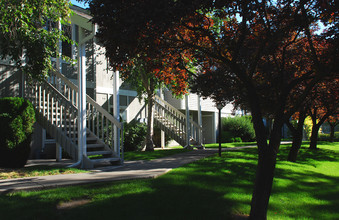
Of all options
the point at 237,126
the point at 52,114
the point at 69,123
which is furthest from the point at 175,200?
the point at 237,126

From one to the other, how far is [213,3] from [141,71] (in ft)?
29.2

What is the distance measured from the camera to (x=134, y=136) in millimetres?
15305

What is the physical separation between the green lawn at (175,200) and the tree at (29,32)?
406cm

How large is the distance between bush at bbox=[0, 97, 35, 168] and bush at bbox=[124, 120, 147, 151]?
7266 mm

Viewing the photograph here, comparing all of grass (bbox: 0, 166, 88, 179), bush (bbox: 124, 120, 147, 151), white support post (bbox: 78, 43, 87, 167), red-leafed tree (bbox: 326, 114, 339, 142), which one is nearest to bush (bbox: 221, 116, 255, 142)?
red-leafed tree (bbox: 326, 114, 339, 142)

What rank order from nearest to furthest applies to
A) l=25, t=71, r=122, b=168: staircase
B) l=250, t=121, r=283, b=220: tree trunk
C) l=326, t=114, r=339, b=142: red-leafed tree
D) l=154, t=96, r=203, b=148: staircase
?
l=250, t=121, r=283, b=220: tree trunk < l=25, t=71, r=122, b=168: staircase < l=154, t=96, r=203, b=148: staircase < l=326, t=114, r=339, b=142: red-leafed tree

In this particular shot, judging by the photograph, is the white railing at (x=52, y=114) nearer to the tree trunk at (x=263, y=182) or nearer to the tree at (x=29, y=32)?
the tree at (x=29, y=32)

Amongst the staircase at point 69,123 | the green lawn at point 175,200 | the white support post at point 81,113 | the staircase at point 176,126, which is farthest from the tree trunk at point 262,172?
the staircase at point 176,126

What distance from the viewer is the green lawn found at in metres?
4.65

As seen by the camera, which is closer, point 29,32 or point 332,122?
point 29,32

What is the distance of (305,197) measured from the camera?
6926mm

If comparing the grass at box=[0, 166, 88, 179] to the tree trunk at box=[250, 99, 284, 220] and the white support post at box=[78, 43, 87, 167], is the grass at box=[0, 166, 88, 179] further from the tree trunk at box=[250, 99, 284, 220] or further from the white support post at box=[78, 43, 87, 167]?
the tree trunk at box=[250, 99, 284, 220]

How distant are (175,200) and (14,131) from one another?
5.00 meters

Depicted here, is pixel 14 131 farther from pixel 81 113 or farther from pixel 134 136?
pixel 134 136
